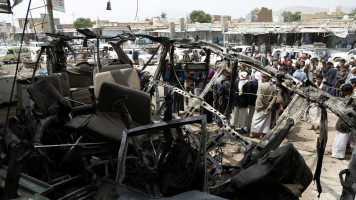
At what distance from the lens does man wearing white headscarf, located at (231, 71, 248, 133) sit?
6.95m

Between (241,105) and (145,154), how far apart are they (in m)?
4.22

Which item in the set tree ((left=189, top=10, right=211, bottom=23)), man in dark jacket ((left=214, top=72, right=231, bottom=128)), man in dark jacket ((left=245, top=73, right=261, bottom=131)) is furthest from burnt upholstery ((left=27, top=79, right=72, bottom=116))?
tree ((left=189, top=10, right=211, bottom=23))

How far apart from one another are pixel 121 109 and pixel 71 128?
1514 millimetres

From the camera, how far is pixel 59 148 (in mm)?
4145

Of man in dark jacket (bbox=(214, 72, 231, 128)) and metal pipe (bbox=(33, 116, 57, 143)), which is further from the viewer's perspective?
man in dark jacket (bbox=(214, 72, 231, 128))

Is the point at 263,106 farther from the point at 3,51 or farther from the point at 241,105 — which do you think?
the point at 3,51

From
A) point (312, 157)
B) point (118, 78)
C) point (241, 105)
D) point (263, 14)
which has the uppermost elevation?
point (263, 14)

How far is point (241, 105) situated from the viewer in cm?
718

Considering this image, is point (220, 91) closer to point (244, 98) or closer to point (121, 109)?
point (244, 98)

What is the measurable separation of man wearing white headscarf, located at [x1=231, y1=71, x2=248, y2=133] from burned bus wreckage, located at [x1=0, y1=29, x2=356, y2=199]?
7.02 ft

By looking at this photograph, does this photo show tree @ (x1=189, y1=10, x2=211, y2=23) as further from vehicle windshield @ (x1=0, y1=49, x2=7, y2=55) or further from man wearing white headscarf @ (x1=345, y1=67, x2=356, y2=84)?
man wearing white headscarf @ (x1=345, y1=67, x2=356, y2=84)

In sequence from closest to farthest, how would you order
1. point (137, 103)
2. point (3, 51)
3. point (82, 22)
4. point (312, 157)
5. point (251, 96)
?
point (137, 103), point (312, 157), point (251, 96), point (3, 51), point (82, 22)

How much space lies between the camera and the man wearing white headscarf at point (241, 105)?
695cm

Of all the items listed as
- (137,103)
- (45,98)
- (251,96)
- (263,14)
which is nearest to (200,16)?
(263,14)
